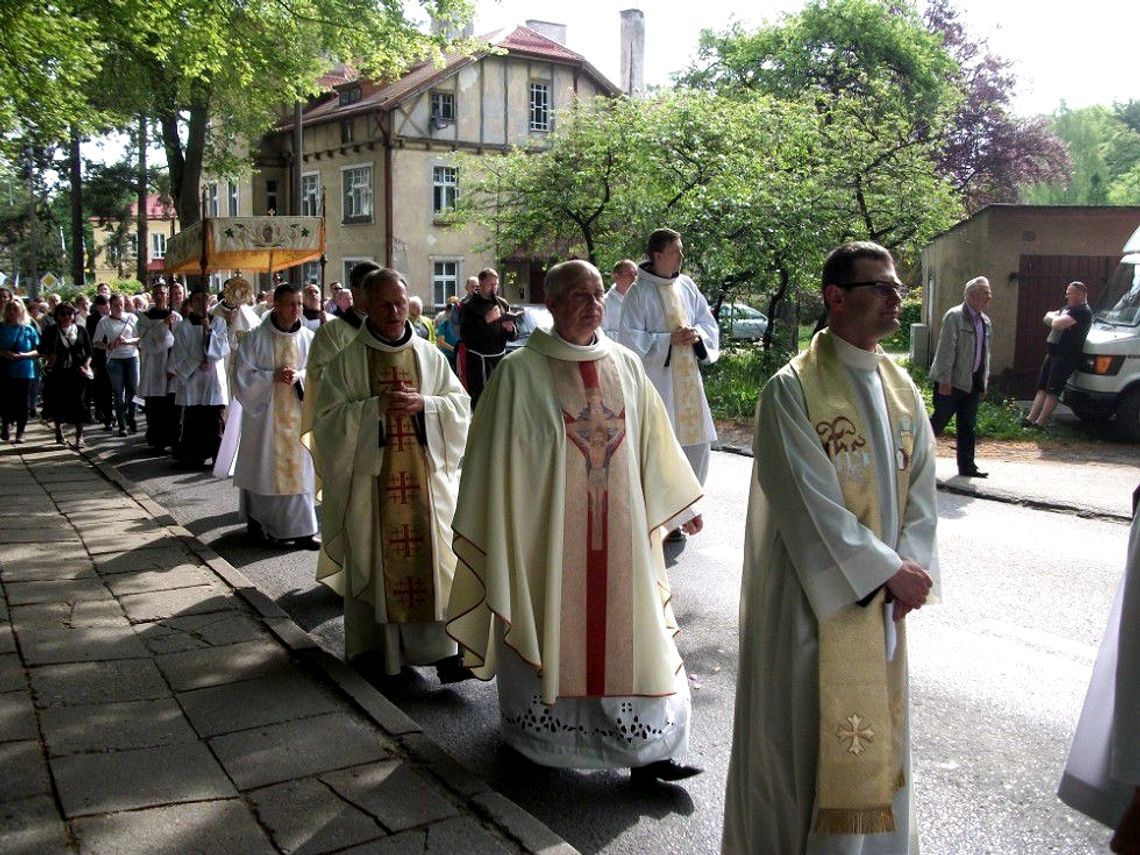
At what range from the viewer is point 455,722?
5.36 m

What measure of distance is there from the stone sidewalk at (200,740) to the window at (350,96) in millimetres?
36717

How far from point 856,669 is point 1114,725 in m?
1.02

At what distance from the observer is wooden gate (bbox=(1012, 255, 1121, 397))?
18.8m

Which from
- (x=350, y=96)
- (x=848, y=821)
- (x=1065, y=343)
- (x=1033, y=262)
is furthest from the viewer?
(x=350, y=96)

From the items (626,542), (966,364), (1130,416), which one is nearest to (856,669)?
(626,542)

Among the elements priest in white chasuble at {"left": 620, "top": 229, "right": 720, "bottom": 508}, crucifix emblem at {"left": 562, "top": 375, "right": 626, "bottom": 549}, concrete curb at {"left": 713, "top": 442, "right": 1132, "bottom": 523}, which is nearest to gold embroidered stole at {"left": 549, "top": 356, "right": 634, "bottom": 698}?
crucifix emblem at {"left": 562, "top": 375, "right": 626, "bottom": 549}

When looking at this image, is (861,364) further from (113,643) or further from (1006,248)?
(1006,248)

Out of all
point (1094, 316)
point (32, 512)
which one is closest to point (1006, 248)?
point (1094, 316)

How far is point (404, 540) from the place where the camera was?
19.6ft

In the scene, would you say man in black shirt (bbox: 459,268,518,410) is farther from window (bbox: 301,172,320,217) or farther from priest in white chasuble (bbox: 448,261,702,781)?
window (bbox: 301,172,320,217)

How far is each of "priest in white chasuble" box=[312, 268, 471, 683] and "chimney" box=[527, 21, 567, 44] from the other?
134 ft

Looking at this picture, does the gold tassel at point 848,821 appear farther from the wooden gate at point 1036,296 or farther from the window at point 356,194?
the window at point 356,194

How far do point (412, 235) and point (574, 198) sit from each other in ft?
54.2

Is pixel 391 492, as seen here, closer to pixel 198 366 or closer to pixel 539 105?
pixel 198 366
